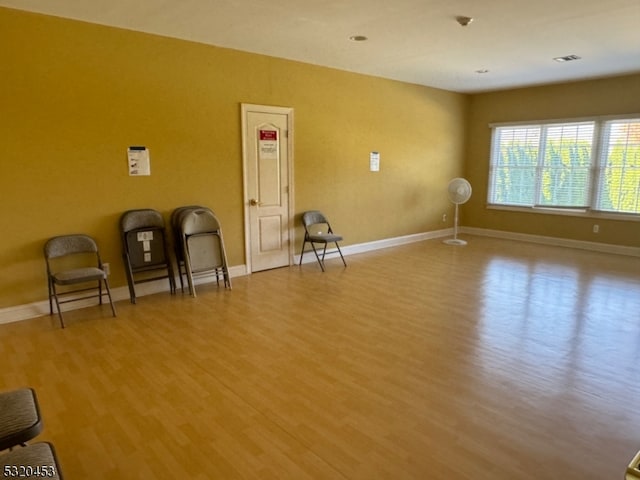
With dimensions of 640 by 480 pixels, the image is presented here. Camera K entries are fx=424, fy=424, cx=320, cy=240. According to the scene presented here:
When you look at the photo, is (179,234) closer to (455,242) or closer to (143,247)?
(143,247)

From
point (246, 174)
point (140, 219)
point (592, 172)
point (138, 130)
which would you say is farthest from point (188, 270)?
point (592, 172)

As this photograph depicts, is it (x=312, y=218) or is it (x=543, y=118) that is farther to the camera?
(x=543, y=118)

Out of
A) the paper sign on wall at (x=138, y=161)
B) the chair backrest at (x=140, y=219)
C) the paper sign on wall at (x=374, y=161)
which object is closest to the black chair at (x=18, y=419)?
the chair backrest at (x=140, y=219)

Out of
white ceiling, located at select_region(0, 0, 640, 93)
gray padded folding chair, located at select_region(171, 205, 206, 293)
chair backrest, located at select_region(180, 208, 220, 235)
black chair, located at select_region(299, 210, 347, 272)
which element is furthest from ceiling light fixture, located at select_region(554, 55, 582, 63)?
gray padded folding chair, located at select_region(171, 205, 206, 293)

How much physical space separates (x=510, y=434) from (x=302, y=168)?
14.5ft

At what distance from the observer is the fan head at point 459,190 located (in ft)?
25.2

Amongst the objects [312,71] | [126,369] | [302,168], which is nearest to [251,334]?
[126,369]

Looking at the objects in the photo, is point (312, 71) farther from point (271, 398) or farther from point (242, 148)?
point (271, 398)

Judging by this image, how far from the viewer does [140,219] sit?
4.47m

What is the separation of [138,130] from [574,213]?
→ 6.89 m

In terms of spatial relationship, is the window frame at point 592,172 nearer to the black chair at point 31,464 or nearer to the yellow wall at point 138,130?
the yellow wall at point 138,130

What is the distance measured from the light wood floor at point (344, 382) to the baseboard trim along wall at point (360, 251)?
0.20 metres

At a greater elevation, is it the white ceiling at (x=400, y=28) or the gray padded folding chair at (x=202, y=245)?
the white ceiling at (x=400, y=28)

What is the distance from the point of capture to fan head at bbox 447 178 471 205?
7.68 metres
